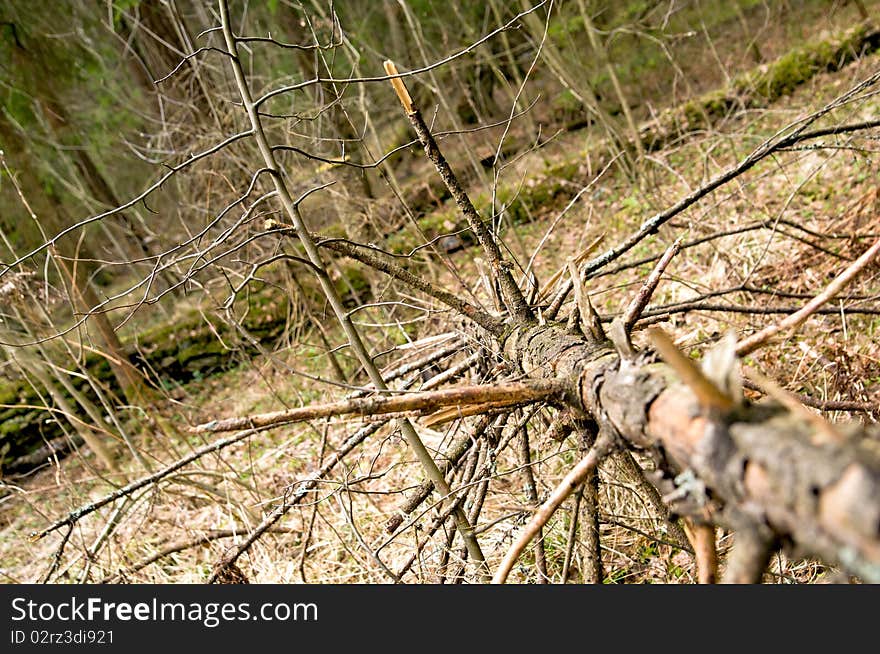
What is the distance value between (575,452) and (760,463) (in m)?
2.07

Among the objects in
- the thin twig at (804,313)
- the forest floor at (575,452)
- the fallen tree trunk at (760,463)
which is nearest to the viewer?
the fallen tree trunk at (760,463)

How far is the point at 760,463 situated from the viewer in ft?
2.81

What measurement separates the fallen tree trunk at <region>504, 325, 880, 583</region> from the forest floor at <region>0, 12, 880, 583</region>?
0.61 meters

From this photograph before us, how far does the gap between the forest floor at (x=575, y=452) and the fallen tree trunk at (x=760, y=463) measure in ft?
1.99

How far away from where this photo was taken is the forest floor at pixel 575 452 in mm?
2391

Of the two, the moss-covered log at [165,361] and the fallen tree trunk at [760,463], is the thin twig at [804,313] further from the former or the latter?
the moss-covered log at [165,361]

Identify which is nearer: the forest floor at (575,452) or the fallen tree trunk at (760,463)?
the fallen tree trunk at (760,463)

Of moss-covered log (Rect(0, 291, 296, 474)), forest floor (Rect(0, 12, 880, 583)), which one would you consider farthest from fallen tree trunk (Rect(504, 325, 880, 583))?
moss-covered log (Rect(0, 291, 296, 474))

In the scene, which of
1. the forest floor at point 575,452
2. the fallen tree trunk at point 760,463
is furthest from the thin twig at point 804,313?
the forest floor at point 575,452

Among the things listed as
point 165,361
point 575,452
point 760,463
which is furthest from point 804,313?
point 165,361

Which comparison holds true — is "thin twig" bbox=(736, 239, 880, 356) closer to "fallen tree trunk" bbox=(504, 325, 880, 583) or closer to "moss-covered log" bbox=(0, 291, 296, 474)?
"fallen tree trunk" bbox=(504, 325, 880, 583)

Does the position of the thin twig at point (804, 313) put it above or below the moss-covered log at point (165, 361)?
above

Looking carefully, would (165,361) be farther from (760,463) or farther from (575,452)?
(760,463)
